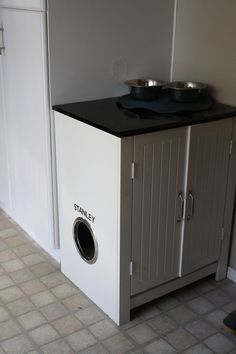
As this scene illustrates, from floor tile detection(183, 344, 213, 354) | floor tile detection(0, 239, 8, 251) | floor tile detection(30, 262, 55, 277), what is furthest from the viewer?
floor tile detection(0, 239, 8, 251)

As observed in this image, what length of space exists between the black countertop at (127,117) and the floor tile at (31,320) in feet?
3.06

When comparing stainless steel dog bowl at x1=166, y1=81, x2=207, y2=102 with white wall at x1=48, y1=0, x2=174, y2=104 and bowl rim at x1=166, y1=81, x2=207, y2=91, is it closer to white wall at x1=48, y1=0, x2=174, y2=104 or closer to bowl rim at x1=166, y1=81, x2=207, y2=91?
bowl rim at x1=166, y1=81, x2=207, y2=91

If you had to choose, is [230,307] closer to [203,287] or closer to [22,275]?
[203,287]

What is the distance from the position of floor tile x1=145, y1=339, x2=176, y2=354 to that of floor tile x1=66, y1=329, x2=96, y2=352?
24 cm

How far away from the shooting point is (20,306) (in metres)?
2.22

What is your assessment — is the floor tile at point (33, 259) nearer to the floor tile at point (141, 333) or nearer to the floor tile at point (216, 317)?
the floor tile at point (141, 333)

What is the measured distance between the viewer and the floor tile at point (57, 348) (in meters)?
1.93

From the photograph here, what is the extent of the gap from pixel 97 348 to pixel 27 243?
1.00 m

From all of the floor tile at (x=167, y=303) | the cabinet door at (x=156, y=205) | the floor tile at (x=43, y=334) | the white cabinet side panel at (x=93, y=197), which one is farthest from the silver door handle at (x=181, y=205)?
the floor tile at (x=43, y=334)

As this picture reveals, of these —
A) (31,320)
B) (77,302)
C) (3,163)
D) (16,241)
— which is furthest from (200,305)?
(3,163)

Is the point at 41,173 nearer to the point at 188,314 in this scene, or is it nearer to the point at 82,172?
the point at 82,172

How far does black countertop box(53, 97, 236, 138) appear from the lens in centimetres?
184

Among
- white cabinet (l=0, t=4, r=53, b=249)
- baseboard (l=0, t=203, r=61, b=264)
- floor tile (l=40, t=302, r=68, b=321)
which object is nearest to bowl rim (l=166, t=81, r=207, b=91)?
white cabinet (l=0, t=4, r=53, b=249)

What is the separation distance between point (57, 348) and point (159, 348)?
17.1 inches
